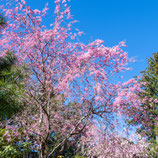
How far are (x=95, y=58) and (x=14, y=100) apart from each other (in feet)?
8.94

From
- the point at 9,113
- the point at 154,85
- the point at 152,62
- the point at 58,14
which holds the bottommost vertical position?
the point at 9,113

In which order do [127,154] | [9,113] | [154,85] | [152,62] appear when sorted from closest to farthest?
[9,113], [127,154], [154,85], [152,62]

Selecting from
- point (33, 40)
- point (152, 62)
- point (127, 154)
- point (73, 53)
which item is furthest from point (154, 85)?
point (33, 40)

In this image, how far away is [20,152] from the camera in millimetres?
5742

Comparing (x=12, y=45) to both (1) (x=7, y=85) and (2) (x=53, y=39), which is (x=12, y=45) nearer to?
(2) (x=53, y=39)

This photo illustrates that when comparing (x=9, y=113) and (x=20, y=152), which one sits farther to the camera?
(x=20, y=152)

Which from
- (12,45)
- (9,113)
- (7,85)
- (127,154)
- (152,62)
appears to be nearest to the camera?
(7,85)

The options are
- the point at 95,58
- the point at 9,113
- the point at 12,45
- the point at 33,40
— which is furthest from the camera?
the point at 12,45

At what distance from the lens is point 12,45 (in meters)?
6.18

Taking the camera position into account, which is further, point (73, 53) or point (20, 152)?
point (73, 53)

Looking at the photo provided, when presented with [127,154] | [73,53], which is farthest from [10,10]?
[127,154]

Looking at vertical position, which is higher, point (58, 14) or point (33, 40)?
point (58, 14)

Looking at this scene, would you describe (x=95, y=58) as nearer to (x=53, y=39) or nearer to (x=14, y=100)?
(x=53, y=39)

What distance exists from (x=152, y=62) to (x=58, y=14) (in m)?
16.5
